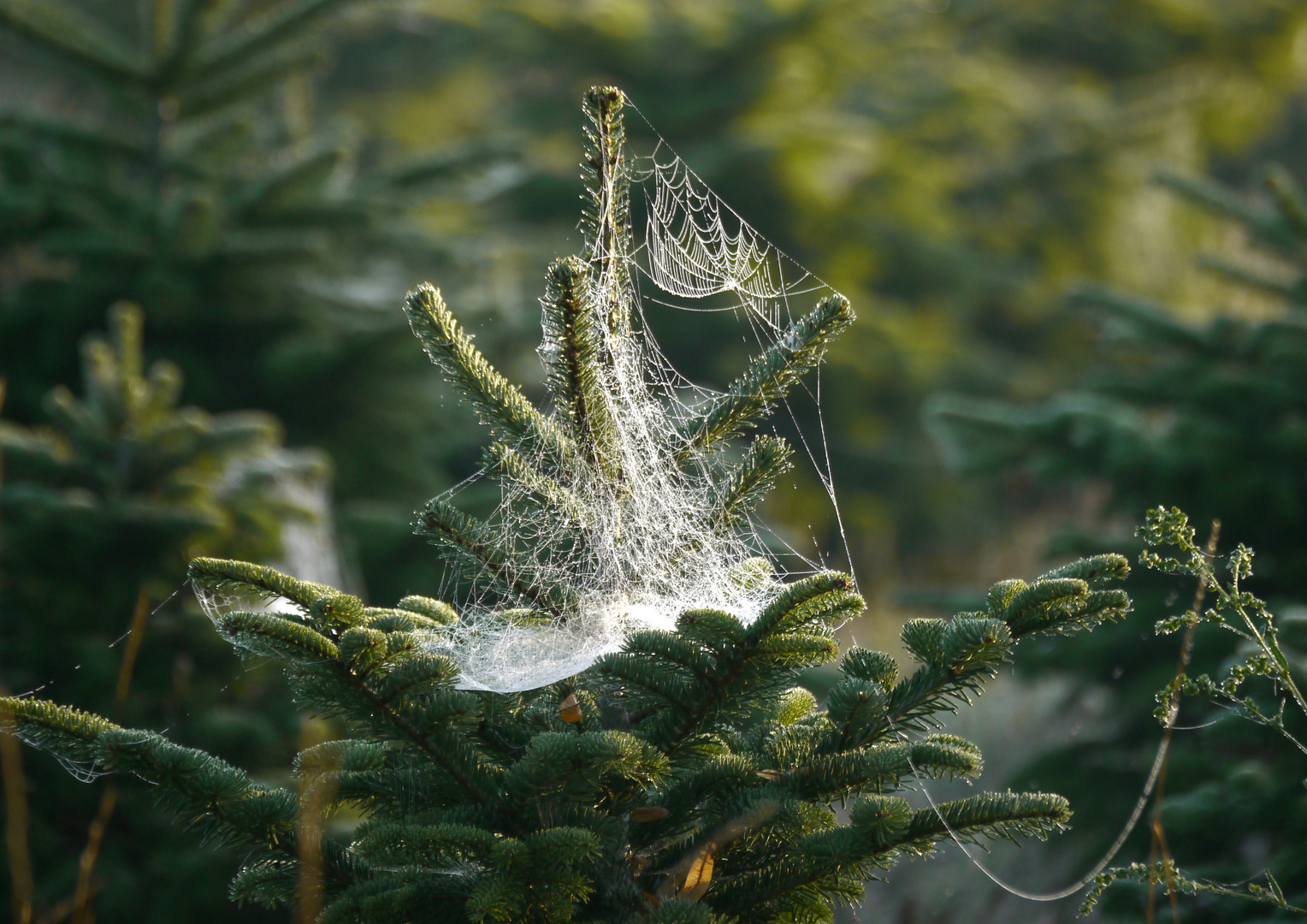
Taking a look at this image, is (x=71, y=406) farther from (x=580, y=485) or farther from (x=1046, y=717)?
(x=1046, y=717)

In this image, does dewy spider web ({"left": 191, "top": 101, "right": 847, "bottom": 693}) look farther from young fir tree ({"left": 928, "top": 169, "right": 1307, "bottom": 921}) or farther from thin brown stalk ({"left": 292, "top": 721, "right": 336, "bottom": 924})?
young fir tree ({"left": 928, "top": 169, "right": 1307, "bottom": 921})

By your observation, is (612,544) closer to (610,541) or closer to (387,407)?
(610,541)

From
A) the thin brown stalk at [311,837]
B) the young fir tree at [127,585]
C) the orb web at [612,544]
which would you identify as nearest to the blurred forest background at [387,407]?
the young fir tree at [127,585]

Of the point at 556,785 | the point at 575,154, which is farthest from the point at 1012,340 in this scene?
the point at 556,785

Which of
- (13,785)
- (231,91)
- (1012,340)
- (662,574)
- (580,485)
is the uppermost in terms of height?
(1012,340)

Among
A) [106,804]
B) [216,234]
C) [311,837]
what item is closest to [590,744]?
[311,837]

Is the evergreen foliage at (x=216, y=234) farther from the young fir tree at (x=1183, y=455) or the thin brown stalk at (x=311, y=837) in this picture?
the thin brown stalk at (x=311, y=837)
